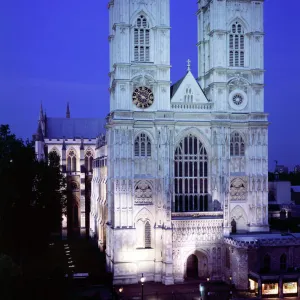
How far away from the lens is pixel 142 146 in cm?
4747

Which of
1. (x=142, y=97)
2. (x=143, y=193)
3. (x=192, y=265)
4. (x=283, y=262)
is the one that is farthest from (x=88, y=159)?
(x=283, y=262)

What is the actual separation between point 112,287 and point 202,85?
77.3 ft

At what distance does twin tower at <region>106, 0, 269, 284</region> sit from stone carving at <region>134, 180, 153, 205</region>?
98 mm

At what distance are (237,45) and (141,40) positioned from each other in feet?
33.1

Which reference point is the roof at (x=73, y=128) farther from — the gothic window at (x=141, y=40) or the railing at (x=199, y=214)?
the railing at (x=199, y=214)

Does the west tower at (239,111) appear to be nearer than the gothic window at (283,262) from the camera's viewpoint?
No

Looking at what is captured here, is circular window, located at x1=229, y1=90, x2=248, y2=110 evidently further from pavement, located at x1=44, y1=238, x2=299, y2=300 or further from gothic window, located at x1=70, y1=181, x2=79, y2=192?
gothic window, located at x1=70, y1=181, x2=79, y2=192

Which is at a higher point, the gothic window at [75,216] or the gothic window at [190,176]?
the gothic window at [190,176]

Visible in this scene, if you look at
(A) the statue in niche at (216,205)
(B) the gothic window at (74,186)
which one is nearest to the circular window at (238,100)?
(A) the statue in niche at (216,205)

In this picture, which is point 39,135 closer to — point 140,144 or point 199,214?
point 140,144

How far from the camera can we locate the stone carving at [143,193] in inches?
1853

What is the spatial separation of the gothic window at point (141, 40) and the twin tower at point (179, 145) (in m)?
0.10

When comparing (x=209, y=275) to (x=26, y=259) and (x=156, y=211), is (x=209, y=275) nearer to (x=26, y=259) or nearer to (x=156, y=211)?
(x=156, y=211)

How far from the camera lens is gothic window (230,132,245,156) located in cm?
4906
